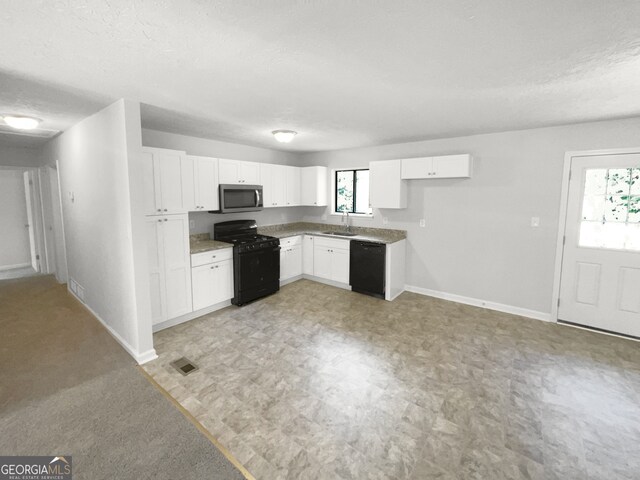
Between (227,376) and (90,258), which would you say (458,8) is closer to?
(227,376)

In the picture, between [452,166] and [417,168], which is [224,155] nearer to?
[417,168]

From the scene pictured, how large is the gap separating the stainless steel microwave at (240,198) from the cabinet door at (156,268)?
1.11 meters

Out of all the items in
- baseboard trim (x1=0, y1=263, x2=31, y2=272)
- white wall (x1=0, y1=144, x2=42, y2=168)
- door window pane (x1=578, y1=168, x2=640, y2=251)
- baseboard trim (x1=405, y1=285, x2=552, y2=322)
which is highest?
white wall (x1=0, y1=144, x2=42, y2=168)

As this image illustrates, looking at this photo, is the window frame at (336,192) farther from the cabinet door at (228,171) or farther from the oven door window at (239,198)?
the cabinet door at (228,171)

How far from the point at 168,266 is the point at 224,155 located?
7.25ft

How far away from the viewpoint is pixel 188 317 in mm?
4016

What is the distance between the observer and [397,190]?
193 inches

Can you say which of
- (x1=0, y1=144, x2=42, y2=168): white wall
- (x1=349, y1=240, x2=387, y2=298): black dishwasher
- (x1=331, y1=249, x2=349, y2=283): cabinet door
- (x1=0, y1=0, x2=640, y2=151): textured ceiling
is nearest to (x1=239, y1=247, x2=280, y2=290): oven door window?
(x1=331, y1=249, x2=349, y2=283): cabinet door

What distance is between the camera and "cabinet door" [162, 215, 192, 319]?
3.65 m

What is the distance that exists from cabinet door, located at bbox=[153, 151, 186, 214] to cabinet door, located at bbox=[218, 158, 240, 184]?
26.4 inches

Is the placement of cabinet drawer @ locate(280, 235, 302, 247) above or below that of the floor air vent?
above

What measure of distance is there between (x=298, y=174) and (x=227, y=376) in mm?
4157

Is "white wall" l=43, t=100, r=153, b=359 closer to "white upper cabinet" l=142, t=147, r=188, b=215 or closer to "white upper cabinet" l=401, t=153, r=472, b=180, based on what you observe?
"white upper cabinet" l=142, t=147, r=188, b=215

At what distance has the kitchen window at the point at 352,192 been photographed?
19.1ft
